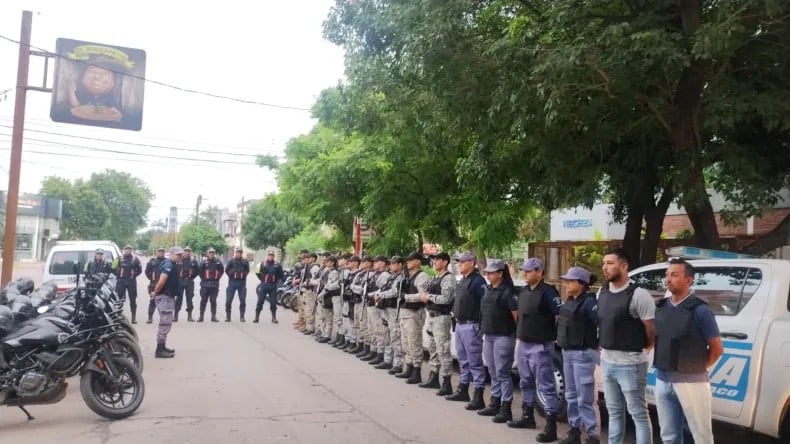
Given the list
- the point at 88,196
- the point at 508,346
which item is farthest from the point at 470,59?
the point at 88,196

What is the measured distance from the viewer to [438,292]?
8.56 m

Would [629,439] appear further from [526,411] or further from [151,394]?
[151,394]

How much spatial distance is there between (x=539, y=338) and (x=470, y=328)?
146 centimetres

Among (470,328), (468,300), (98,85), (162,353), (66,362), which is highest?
(98,85)

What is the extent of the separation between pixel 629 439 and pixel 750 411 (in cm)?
170

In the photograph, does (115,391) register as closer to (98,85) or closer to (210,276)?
(210,276)

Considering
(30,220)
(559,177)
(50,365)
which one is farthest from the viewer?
(30,220)

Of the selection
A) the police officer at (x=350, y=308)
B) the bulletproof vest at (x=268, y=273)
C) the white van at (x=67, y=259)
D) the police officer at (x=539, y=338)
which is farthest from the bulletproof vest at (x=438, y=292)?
the bulletproof vest at (x=268, y=273)

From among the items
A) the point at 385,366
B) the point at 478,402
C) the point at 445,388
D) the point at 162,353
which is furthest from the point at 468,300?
the point at 162,353

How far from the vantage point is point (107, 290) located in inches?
311

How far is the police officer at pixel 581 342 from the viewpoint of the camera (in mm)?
5828

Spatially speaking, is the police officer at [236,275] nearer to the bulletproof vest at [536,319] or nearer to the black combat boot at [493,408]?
the black combat boot at [493,408]

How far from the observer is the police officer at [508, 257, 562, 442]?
21.1ft

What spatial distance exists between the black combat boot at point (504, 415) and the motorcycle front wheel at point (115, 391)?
3673 mm
